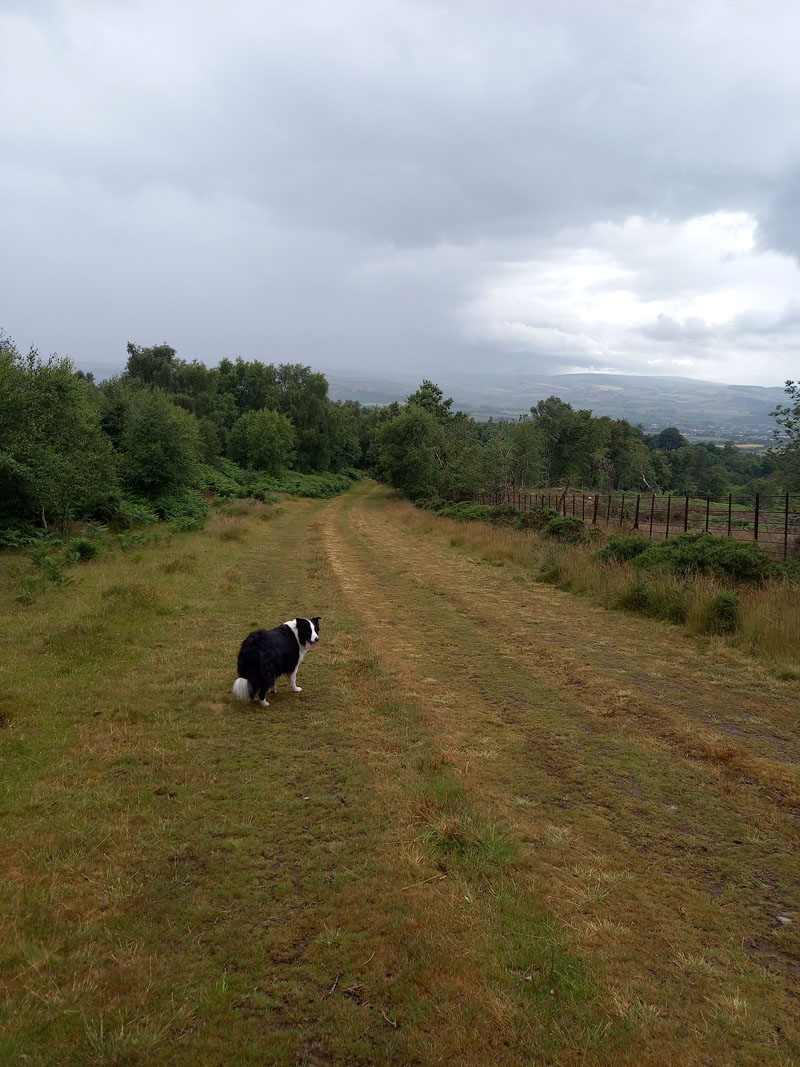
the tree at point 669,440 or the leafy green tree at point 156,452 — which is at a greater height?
the tree at point 669,440

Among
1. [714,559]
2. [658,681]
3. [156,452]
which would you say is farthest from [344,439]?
[658,681]

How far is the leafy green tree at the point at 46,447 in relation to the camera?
18.4 meters

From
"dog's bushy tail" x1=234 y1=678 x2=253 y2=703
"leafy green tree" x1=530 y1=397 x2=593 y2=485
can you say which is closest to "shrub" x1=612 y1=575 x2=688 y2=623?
"dog's bushy tail" x1=234 y1=678 x2=253 y2=703

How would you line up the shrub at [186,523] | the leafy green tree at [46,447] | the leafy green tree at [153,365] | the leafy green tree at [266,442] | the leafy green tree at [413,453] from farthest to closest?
the leafy green tree at [153,365], the leafy green tree at [266,442], the leafy green tree at [413,453], the shrub at [186,523], the leafy green tree at [46,447]

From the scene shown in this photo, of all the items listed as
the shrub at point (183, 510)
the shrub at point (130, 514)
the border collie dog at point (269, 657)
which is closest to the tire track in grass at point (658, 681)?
the border collie dog at point (269, 657)

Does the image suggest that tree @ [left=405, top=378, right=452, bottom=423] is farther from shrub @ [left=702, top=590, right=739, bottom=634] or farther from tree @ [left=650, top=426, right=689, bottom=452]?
tree @ [left=650, top=426, right=689, bottom=452]

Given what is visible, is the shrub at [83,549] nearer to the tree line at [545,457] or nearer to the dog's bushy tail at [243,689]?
the dog's bushy tail at [243,689]

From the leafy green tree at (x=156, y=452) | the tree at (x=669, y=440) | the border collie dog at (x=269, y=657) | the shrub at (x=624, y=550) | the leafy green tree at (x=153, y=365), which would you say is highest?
the leafy green tree at (x=153, y=365)

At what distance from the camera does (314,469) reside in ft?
248

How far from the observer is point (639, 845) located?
4.41 metres

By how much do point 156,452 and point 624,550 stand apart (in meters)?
23.0

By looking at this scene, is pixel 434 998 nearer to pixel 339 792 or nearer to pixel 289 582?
pixel 339 792

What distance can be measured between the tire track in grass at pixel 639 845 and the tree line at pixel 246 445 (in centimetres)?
1482

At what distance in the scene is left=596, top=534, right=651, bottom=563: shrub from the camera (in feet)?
48.5
